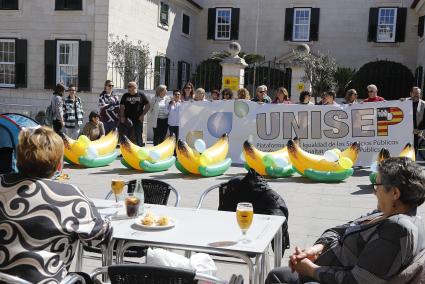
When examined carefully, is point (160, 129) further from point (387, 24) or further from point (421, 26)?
point (387, 24)

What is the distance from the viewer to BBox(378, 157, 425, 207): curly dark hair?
2.66m

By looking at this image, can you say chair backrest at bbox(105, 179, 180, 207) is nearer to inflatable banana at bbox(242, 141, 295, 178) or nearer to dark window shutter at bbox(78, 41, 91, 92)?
inflatable banana at bbox(242, 141, 295, 178)

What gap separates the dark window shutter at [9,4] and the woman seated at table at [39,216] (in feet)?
59.0

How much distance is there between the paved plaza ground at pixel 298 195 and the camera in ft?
20.4

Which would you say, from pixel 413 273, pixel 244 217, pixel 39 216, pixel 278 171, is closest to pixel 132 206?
pixel 244 217

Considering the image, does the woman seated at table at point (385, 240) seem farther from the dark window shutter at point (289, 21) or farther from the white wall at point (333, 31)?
the dark window shutter at point (289, 21)

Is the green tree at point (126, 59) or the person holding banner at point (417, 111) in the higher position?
the green tree at point (126, 59)

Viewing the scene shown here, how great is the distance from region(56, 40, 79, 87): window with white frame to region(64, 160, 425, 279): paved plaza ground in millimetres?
8547

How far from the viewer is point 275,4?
2531cm

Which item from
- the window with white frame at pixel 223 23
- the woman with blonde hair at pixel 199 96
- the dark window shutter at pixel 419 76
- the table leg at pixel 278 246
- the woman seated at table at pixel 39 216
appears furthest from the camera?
the window with white frame at pixel 223 23

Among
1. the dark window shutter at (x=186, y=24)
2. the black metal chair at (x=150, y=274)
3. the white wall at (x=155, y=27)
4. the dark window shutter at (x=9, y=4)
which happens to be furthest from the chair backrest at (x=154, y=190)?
the dark window shutter at (x=186, y=24)

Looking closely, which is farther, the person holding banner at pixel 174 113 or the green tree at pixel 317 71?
the green tree at pixel 317 71

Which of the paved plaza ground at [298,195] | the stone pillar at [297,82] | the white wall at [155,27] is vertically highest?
the white wall at [155,27]

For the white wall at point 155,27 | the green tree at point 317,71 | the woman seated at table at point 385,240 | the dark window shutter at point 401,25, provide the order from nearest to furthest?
1. the woman seated at table at point 385,240
2. the white wall at point 155,27
3. the green tree at point 317,71
4. the dark window shutter at point 401,25
